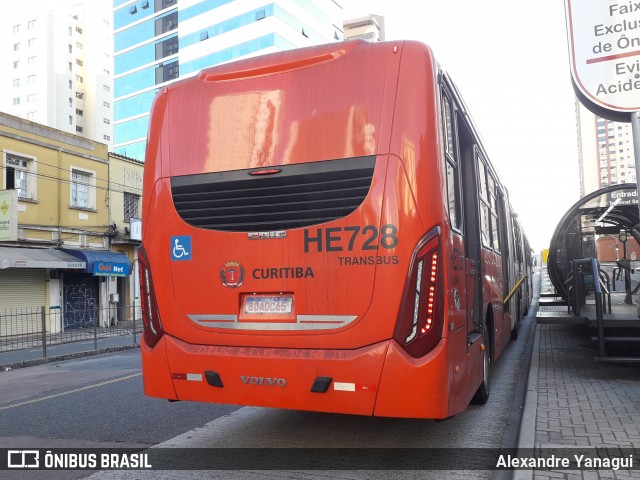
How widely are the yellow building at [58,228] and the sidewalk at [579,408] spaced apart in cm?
1333

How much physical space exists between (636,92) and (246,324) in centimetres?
390

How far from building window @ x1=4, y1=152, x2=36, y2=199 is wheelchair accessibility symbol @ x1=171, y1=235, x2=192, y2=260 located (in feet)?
55.6

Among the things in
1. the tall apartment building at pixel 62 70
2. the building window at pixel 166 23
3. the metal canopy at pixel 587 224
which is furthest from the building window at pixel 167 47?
the metal canopy at pixel 587 224

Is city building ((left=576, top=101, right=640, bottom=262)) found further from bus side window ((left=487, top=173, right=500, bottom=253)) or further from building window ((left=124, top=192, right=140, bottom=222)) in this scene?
bus side window ((left=487, top=173, right=500, bottom=253))

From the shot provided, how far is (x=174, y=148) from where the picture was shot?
4828mm

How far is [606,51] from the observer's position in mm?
4910

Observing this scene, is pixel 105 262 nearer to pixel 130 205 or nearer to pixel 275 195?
pixel 130 205

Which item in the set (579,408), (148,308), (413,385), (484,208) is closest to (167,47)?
(484,208)

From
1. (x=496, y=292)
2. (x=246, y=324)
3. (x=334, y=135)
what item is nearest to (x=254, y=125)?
(x=334, y=135)

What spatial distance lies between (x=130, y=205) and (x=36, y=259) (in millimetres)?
7228

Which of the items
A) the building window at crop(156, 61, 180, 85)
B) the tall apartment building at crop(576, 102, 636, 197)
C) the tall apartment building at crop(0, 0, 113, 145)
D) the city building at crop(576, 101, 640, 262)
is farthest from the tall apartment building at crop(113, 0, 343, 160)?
the tall apartment building at crop(576, 102, 636, 197)

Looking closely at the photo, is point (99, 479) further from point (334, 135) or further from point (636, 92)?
point (636, 92)

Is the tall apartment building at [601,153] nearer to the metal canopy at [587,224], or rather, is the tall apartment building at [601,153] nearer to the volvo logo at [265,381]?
the metal canopy at [587,224]

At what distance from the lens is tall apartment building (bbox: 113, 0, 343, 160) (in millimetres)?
51156
